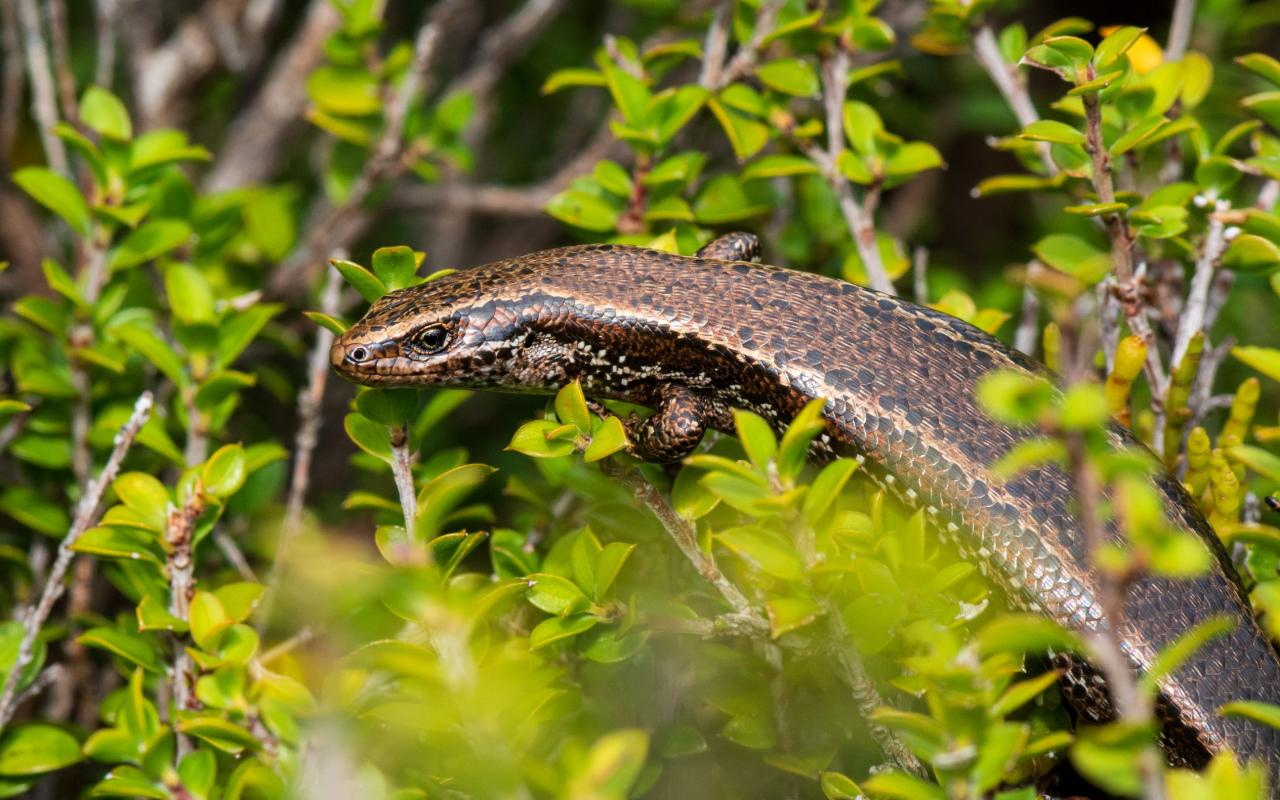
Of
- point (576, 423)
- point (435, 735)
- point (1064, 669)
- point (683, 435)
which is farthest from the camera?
point (683, 435)

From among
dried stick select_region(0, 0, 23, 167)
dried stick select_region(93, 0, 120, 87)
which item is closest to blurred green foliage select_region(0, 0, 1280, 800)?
dried stick select_region(93, 0, 120, 87)

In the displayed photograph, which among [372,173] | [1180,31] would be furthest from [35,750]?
[1180,31]

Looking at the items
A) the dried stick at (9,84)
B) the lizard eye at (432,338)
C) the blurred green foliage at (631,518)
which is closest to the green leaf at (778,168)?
the blurred green foliage at (631,518)

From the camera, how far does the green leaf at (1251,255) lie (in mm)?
2652

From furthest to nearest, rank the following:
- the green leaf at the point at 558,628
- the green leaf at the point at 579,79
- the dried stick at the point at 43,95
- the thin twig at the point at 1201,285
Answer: the dried stick at the point at 43,95 → the green leaf at the point at 579,79 → the thin twig at the point at 1201,285 → the green leaf at the point at 558,628

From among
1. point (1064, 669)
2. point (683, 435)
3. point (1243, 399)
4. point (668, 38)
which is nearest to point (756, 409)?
point (683, 435)

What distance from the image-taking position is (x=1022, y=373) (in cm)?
270

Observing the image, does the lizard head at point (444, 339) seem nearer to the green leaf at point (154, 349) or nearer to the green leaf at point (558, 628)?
the green leaf at point (154, 349)

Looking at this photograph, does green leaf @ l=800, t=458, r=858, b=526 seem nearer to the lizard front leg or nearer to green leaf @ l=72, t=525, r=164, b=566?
the lizard front leg

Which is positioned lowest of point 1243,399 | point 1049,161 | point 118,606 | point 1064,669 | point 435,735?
point 118,606

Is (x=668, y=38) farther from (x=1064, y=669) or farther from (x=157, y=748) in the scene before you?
(x=157, y=748)

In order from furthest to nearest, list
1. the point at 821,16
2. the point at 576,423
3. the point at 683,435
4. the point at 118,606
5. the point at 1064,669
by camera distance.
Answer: the point at 118,606 < the point at 821,16 < the point at 683,435 < the point at 1064,669 < the point at 576,423

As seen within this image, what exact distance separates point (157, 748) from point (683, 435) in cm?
138

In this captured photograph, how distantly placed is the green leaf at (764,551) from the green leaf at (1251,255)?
1.39m
